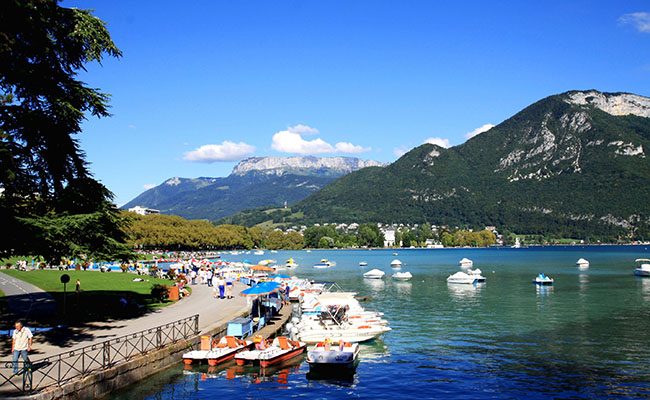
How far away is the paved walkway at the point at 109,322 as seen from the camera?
70.7 feet

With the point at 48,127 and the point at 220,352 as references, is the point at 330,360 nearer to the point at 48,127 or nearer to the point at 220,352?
the point at 220,352

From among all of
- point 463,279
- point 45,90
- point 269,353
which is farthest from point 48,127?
point 463,279

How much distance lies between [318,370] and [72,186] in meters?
15.6

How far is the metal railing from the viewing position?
15320 mm

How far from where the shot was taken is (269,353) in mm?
23375

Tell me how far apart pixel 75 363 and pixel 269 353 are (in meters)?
8.64

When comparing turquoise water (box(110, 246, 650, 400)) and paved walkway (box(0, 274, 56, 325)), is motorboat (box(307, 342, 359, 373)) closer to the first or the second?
turquoise water (box(110, 246, 650, 400))

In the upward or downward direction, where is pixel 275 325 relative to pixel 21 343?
downward

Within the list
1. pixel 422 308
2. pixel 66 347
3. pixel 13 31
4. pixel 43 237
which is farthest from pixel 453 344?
pixel 13 31

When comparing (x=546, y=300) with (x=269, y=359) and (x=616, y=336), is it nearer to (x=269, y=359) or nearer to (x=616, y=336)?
(x=616, y=336)

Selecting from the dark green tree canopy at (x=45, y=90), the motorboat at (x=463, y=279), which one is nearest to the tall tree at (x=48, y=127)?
the dark green tree canopy at (x=45, y=90)

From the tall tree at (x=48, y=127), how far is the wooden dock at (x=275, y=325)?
31.3ft

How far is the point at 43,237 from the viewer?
21562 millimetres

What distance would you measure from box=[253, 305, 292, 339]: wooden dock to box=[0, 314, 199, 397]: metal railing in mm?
5393
